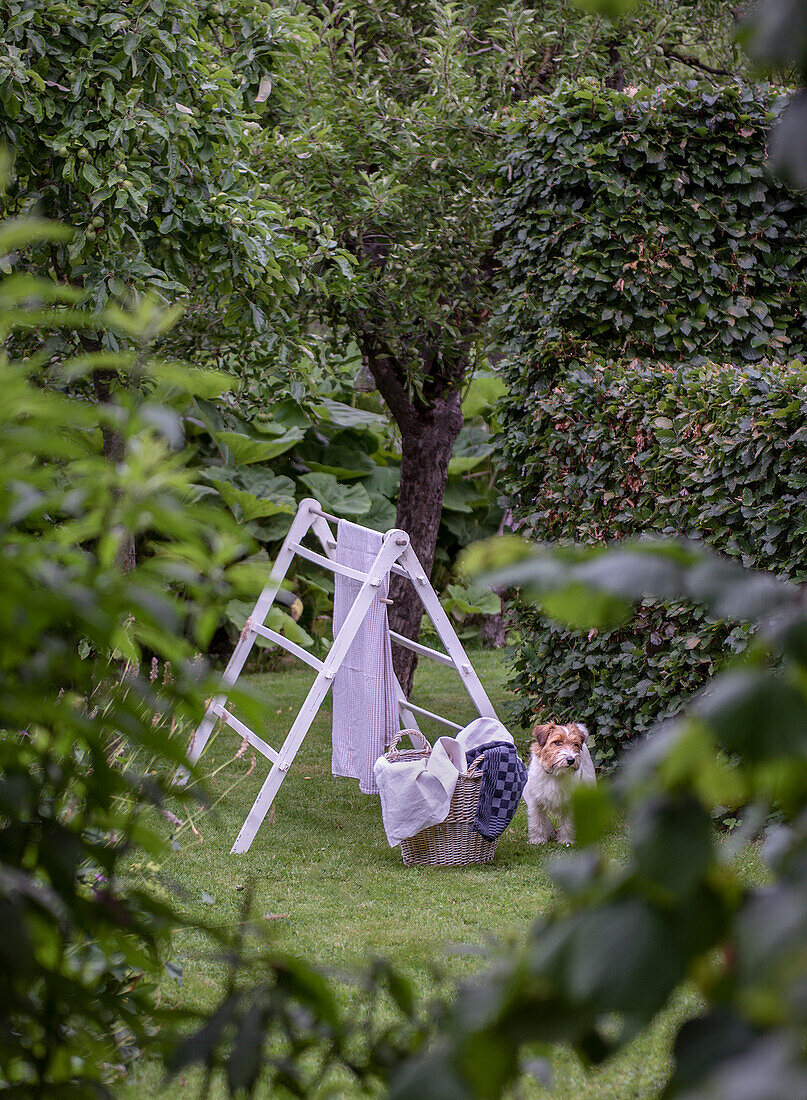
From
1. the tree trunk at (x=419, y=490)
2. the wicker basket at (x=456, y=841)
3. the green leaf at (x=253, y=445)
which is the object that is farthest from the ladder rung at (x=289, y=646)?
the green leaf at (x=253, y=445)

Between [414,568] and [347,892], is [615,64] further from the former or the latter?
[347,892]

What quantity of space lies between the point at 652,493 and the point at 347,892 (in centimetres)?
218

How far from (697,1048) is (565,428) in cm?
474

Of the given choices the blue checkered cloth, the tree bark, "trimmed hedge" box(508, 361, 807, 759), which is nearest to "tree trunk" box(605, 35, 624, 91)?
the tree bark

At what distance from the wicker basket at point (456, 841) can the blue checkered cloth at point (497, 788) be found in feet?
0.11

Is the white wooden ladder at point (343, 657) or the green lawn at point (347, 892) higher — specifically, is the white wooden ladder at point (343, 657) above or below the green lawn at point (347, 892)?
above

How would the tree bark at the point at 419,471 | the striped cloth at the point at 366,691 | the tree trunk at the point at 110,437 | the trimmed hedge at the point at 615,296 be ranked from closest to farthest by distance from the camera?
the tree trunk at the point at 110,437, the striped cloth at the point at 366,691, the trimmed hedge at the point at 615,296, the tree bark at the point at 419,471

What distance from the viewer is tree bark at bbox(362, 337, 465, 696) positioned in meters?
6.69

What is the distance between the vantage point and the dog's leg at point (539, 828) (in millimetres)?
4344

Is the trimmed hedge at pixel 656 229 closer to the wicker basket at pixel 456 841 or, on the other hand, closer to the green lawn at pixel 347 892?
the wicker basket at pixel 456 841

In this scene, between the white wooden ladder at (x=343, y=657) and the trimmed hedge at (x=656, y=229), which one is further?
the trimmed hedge at (x=656, y=229)

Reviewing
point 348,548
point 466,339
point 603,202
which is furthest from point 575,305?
point 348,548

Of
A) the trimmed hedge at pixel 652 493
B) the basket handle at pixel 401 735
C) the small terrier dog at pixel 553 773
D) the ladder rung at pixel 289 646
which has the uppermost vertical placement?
the trimmed hedge at pixel 652 493

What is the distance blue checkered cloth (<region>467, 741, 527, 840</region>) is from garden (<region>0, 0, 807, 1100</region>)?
0.03 meters
